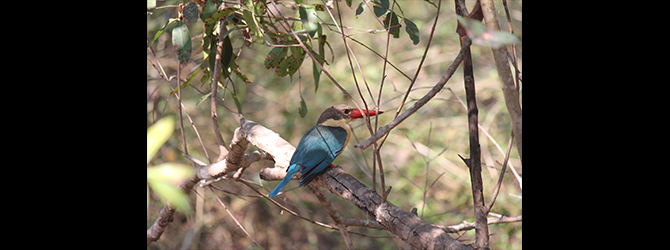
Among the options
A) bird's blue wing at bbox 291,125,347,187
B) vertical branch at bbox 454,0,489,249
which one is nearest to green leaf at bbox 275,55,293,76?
bird's blue wing at bbox 291,125,347,187

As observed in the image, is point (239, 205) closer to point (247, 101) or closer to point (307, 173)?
point (247, 101)

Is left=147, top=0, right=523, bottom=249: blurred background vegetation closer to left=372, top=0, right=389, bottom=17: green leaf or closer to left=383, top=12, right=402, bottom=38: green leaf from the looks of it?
left=383, top=12, right=402, bottom=38: green leaf

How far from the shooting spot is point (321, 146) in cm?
204

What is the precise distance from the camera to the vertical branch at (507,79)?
44.2 inches

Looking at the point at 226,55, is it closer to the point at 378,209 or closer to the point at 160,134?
the point at 378,209

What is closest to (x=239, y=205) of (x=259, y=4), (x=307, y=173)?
(x=307, y=173)

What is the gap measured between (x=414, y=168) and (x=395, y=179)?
1.59 feet

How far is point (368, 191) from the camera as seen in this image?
143 cm

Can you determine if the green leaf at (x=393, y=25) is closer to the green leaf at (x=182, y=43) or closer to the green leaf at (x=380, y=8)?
the green leaf at (x=380, y=8)

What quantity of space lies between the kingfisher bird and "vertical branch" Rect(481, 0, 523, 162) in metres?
0.43

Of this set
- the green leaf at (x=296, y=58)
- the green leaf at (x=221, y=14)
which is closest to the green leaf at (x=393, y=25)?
the green leaf at (x=296, y=58)

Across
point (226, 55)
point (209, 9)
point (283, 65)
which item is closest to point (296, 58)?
point (283, 65)
